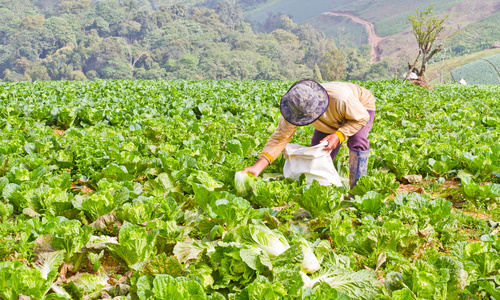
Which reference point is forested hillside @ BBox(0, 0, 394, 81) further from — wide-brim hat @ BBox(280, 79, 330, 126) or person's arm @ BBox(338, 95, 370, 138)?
wide-brim hat @ BBox(280, 79, 330, 126)

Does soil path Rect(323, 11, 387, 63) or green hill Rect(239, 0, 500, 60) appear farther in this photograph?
soil path Rect(323, 11, 387, 63)

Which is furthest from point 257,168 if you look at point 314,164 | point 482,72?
point 482,72

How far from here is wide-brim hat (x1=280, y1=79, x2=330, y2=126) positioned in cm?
293

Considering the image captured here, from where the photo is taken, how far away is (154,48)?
262ft

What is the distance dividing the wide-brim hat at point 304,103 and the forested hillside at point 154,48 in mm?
58632

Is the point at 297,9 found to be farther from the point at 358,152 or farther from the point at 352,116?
the point at 352,116

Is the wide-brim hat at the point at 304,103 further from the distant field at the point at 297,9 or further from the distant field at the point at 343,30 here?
the distant field at the point at 297,9

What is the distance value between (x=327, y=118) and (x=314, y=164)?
1.47 feet

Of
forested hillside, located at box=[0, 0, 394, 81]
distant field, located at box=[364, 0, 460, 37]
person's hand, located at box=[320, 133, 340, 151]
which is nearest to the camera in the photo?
person's hand, located at box=[320, 133, 340, 151]

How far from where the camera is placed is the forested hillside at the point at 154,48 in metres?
65.5

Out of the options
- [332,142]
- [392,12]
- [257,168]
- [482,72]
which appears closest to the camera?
[332,142]

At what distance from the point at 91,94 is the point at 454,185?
885 cm

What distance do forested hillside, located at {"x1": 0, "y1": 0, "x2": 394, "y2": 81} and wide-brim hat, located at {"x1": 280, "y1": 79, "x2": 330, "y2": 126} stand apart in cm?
5863

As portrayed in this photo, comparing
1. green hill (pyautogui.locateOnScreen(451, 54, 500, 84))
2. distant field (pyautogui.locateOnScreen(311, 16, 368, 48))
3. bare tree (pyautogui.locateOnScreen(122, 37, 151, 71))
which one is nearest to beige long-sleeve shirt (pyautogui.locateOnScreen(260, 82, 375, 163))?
green hill (pyautogui.locateOnScreen(451, 54, 500, 84))
